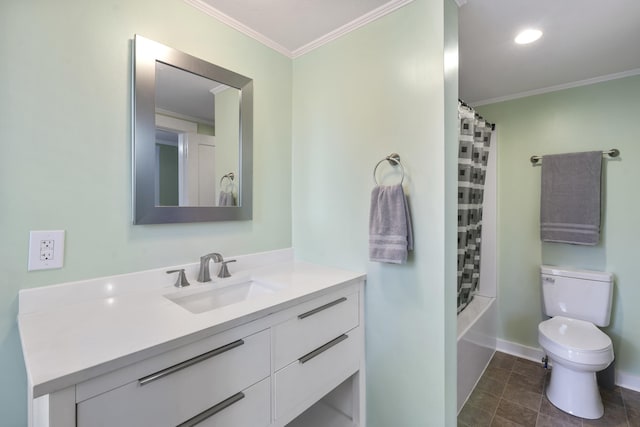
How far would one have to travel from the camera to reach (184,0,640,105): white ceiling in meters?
1.38

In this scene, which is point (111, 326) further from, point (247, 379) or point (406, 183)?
point (406, 183)

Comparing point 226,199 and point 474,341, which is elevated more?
point 226,199

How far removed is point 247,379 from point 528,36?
7.31 ft

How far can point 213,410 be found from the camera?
0.89 meters

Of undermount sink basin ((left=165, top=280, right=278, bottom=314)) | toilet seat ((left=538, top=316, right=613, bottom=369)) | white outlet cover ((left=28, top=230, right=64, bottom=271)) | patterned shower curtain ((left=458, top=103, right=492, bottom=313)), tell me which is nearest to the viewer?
white outlet cover ((left=28, top=230, right=64, bottom=271))

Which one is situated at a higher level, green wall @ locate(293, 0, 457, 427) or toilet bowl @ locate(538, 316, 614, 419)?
green wall @ locate(293, 0, 457, 427)

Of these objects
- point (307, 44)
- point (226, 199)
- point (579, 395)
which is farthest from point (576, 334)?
point (307, 44)

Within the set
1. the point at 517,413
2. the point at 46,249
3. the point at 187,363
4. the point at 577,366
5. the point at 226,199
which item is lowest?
the point at 517,413

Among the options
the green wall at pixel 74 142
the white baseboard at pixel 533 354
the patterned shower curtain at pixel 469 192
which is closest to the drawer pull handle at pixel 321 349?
the green wall at pixel 74 142

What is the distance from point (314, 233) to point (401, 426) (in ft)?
3.55

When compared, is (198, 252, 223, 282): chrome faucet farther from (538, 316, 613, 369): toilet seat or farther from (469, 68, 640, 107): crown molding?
(469, 68, 640, 107): crown molding

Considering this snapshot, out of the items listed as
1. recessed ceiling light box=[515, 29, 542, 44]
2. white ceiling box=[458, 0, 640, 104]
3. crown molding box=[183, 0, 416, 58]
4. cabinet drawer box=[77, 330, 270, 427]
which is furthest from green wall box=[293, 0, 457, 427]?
cabinet drawer box=[77, 330, 270, 427]

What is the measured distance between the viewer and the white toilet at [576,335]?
5.80 ft

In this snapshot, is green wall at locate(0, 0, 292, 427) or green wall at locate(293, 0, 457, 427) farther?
green wall at locate(293, 0, 457, 427)
